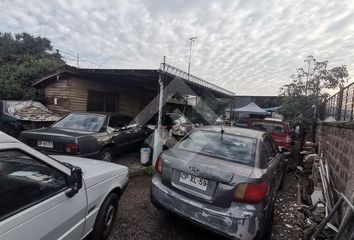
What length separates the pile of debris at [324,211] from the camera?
260 cm

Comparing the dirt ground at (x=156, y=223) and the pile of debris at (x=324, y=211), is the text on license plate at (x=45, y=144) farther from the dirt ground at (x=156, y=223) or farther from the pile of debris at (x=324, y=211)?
the pile of debris at (x=324, y=211)

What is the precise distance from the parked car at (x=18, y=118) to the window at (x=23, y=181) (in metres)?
7.81

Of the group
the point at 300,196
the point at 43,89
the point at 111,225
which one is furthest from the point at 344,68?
the point at 43,89

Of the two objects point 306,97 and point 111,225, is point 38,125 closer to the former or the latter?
point 111,225

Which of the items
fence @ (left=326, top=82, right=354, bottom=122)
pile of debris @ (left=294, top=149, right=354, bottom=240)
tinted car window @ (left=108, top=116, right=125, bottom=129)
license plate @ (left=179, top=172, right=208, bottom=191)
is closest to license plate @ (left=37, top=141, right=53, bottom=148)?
tinted car window @ (left=108, top=116, right=125, bottom=129)

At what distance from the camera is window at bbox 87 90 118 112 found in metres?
11.0

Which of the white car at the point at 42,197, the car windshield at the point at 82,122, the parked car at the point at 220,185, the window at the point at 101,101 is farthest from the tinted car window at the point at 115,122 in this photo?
the window at the point at 101,101

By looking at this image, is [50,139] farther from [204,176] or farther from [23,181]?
[204,176]

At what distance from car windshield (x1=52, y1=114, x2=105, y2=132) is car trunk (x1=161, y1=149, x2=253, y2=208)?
3.15 meters

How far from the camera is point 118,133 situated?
21.2 ft

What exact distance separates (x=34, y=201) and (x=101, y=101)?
404 inches

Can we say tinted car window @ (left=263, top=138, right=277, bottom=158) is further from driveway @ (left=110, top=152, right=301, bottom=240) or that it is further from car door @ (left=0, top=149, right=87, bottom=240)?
car door @ (left=0, top=149, right=87, bottom=240)

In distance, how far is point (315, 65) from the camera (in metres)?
12.5

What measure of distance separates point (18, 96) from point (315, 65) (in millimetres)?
15928
